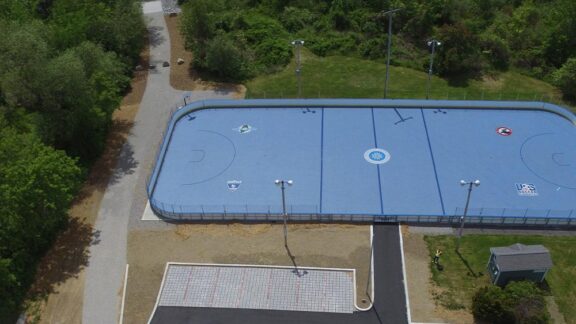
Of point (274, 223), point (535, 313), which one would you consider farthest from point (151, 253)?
point (535, 313)

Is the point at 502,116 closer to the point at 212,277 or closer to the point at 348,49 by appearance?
the point at 348,49

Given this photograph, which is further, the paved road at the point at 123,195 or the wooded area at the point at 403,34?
the wooded area at the point at 403,34

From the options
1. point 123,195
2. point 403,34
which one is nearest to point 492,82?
point 403,34

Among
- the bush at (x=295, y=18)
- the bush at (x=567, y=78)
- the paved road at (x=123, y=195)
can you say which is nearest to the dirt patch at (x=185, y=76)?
the paved road at (x=123, y=195)

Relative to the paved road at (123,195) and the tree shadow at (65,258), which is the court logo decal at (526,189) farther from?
the tree shadow at (65,258)

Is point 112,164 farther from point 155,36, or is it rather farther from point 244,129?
point 155,36

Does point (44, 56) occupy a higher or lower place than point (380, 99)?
higher

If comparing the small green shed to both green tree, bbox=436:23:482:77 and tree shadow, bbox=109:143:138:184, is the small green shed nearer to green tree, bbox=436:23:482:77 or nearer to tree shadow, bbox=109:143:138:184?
green tree, bbox=436:23:482:77
